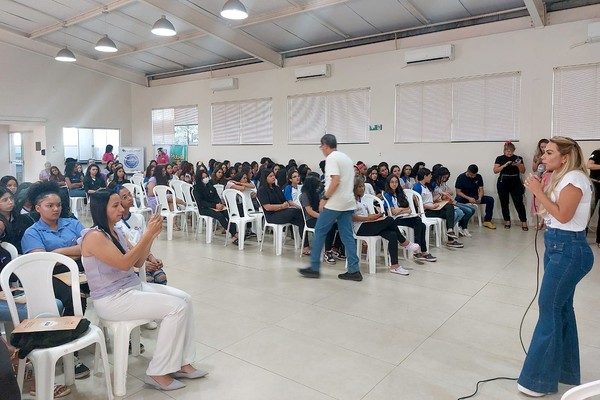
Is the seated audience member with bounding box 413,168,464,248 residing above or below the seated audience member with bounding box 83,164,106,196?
below

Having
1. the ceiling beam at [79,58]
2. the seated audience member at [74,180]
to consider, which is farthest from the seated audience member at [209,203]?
the ceiling beam at [79,58]

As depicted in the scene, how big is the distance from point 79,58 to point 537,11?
10.8 m

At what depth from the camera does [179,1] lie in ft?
25.1

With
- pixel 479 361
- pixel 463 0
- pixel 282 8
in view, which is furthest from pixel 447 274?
pixel 282 8

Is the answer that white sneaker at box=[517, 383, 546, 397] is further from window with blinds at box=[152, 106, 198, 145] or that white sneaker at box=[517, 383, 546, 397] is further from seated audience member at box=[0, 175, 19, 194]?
window with blinds at box=[152, 106, 198, 145]

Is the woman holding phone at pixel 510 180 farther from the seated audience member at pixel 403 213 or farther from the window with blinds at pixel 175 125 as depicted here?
the window with blinds at pixel 175 125

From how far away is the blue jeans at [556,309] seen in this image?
7.14ft

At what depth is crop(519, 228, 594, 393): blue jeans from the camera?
218cm

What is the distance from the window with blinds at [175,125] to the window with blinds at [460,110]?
629 cm

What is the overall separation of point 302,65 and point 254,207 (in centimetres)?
449

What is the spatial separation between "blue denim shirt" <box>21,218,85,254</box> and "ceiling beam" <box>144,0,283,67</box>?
18.0ft

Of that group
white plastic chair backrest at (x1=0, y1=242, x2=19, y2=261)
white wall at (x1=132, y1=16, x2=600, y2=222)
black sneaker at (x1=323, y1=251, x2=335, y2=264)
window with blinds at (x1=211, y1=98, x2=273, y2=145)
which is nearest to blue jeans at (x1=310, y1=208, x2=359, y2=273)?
black sneaker at (x1=323, y1=251, x2=335, y2=264)

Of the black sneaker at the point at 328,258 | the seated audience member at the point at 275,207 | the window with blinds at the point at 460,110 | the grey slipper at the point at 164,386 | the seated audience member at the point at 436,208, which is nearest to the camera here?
the grey slipper at the point at 164,386

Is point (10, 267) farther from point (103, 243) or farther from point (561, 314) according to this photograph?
point (561, 314)
